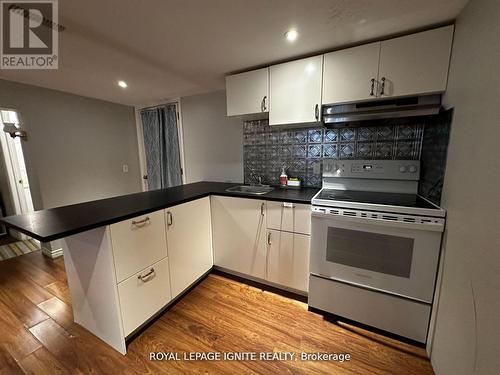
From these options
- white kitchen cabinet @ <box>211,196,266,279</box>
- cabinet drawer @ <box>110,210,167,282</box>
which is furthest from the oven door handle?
cabinet drawer @ <box>110,210,167,282</box>

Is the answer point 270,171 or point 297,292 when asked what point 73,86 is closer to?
point 270,171

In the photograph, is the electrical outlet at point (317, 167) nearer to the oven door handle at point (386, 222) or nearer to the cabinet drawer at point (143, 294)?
the oven door handle at point (386, 222)

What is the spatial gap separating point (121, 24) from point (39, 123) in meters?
1.95

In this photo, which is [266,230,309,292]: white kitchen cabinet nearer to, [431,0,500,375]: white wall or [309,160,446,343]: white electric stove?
[309,160,446,343]: white electric stove

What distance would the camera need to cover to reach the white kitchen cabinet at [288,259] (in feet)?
5.72

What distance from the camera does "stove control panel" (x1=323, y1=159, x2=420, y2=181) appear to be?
166cm

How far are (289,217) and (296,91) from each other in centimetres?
108

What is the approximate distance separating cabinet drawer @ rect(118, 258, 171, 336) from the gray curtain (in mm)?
1778

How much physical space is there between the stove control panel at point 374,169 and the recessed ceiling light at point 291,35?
102 centimetres

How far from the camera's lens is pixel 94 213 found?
1306 millimetres

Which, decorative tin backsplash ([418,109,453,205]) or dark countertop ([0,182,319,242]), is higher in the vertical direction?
decorative tin backsplash ([418,109,453,205])

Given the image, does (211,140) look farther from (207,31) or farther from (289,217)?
(289,217)

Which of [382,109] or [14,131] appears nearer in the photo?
[382,109]

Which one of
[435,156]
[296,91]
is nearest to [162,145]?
[296,91]
